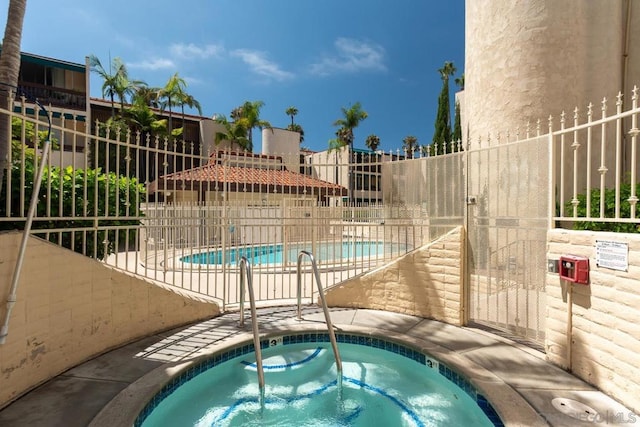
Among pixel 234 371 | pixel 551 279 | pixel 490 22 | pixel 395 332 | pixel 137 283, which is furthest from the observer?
pixel 490 22

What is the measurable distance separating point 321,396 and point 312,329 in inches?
54.2

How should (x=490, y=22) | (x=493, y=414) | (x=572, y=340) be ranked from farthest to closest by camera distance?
1. (x=490, y=22)
2. (x=572, y=340)
3. (x=493, y=414)

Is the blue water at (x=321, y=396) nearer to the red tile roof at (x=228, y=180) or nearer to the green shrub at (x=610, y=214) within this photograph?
the green shrub at (x=610, y=214)

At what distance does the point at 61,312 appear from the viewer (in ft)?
11.7

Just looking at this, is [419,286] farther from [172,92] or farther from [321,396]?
[172,92]

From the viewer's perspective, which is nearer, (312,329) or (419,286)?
(312,329)

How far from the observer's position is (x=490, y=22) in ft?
27.2

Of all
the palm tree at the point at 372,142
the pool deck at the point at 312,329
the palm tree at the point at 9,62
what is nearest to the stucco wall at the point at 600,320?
the pool deck at the point at 312,329

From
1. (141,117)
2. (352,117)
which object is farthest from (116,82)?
(352,117)

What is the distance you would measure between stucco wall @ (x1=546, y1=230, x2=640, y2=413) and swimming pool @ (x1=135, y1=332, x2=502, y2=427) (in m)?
1.18

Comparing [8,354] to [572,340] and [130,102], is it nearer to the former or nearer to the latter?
[572,340]

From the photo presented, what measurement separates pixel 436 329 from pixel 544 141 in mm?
2930

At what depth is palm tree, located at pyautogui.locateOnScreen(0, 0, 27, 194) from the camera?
3246mm

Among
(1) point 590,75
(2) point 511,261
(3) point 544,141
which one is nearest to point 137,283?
(2) point 511,261
